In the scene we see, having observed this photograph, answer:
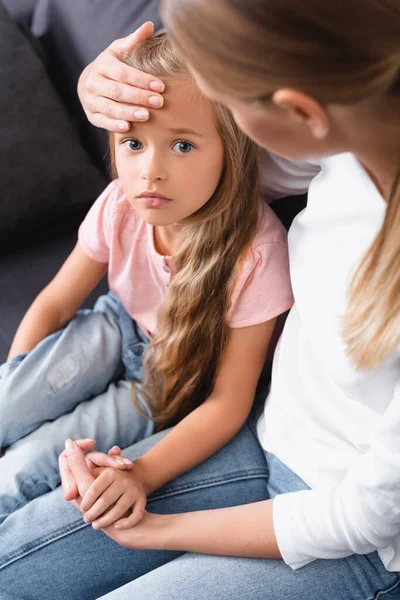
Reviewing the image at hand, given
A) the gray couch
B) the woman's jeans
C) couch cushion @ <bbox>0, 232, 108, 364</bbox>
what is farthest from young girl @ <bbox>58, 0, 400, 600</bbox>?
the gray couch

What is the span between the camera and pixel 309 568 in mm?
905

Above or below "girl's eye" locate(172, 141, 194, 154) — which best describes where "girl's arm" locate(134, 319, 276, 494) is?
below

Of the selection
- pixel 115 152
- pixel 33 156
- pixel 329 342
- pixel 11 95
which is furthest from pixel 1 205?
pixel 329 342

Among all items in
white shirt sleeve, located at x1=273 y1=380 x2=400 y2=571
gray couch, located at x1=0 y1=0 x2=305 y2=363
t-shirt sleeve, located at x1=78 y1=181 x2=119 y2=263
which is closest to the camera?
white shirt sleeve, located at x1=273 y1=380 x2=400 y2=571

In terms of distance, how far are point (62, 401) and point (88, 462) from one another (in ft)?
0.51

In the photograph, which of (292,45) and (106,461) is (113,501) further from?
(292,45)

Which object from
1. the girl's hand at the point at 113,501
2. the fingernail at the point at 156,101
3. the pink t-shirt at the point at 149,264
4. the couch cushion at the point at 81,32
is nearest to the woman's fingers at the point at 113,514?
the girl's hand at the point at 113,501

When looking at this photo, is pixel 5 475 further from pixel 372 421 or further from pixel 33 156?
pixel 33 156

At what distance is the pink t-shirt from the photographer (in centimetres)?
98

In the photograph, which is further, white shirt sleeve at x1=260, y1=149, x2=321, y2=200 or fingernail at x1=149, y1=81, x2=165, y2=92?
white shirt sleeve at x1=260, y1=149, x2=321, y2=200

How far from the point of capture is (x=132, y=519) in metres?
0.94

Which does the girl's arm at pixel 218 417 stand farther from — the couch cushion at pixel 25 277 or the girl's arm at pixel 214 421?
the couch cushion at pixel 25 277

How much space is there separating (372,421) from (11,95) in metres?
0.97

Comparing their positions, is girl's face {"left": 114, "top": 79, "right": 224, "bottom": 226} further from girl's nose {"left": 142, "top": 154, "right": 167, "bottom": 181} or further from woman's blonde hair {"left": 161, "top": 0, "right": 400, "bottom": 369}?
woman's blonde hair {"left": 161, "top": 0, "right": 400, "bottom": 369}
